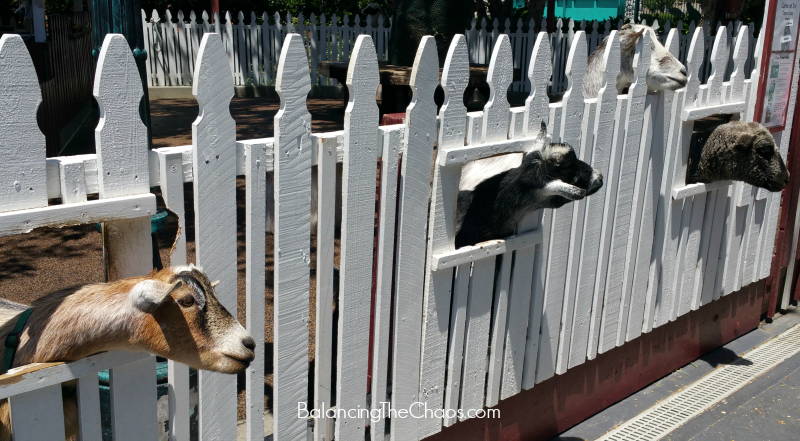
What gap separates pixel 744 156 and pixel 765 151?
0.41 feet

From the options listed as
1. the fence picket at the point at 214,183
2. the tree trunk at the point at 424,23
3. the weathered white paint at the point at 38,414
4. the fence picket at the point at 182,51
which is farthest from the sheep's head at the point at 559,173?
the fence picket at the point at 182,51

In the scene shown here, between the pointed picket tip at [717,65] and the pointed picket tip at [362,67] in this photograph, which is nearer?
the pointed picket tip at [362,67]

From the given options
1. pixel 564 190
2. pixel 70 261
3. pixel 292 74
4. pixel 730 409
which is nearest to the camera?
pixel 292 74

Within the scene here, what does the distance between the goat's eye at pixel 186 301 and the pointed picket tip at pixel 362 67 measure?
973 mm

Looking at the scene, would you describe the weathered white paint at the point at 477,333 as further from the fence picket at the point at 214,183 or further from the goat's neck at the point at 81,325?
the goat's neck at the point at 81,325

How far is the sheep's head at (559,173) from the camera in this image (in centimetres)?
315

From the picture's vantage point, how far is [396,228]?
314cm

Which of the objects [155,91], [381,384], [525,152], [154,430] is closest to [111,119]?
[154,430]

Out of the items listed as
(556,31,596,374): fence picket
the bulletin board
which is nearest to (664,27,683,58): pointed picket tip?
(556,31,596,374): fence picket

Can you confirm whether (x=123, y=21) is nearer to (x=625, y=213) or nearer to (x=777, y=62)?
(x=625, y=213)

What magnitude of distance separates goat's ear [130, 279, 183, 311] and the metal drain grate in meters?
2.98

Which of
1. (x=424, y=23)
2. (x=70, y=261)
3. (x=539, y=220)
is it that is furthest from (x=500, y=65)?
(x=424, y=23)

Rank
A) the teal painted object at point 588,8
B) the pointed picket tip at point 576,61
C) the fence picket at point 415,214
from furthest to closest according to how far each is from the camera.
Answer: the teal painted object at point 588,8 < the pointed picket tip at point 576,61 < the fence picket at point 415,214

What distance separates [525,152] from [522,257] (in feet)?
1.72
